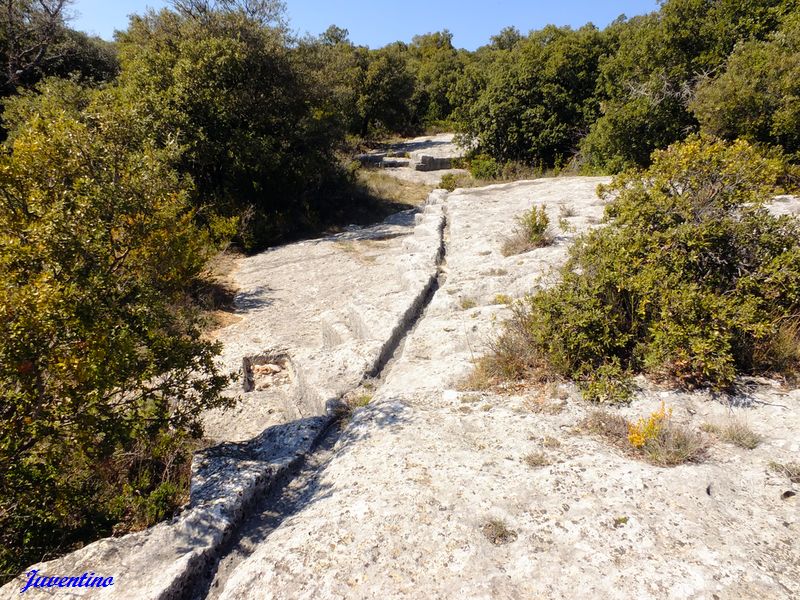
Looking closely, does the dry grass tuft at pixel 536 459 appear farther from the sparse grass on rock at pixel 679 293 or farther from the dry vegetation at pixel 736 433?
the dry vegetation at pixel 736 433

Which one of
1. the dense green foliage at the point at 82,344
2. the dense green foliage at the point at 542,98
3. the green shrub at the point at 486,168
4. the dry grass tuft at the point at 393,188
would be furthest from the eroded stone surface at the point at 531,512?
the dense green foliage at the point at 542,98

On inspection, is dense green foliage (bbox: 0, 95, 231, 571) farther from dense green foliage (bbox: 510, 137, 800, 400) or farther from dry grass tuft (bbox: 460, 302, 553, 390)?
dense green foliage (bbox: 510, 137, 800, 400)

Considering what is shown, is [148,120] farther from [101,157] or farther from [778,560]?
[778,560]

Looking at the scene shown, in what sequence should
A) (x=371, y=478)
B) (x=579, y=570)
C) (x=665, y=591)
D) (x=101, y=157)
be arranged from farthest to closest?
(x=101, y=157)
(x=371, y=478)
(x=579, y=570)
(x=665, y=591)

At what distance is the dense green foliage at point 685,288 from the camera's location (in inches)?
166

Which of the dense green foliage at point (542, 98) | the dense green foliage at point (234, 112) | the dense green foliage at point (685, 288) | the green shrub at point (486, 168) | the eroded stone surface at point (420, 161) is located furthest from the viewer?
the eroded stone surface at point (420, 161)

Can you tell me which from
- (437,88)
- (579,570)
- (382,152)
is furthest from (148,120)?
(437,88)

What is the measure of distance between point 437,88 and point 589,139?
79.0ft

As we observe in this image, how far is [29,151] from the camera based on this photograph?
4.25 metres

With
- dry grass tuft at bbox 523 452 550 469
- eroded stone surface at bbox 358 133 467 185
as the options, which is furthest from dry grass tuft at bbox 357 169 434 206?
dry grass tuft at bbox 523 452 550 469
